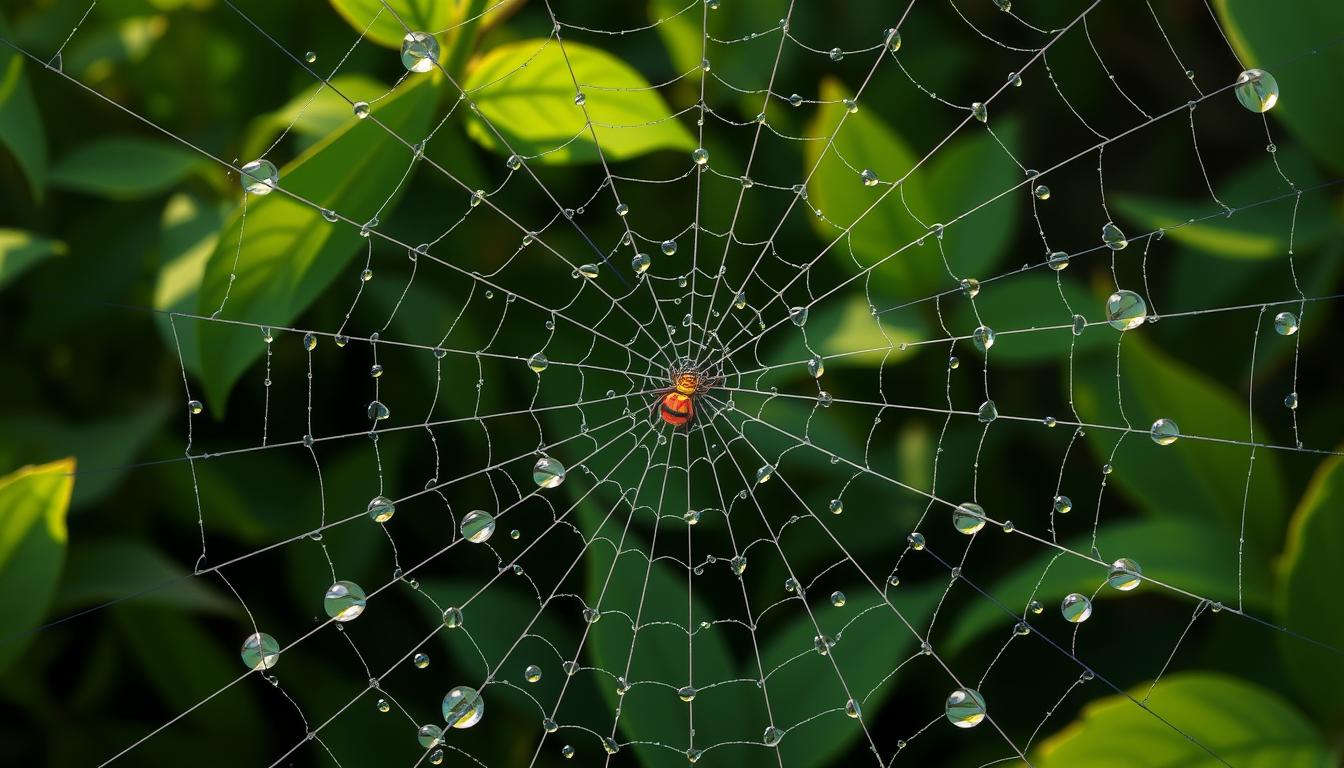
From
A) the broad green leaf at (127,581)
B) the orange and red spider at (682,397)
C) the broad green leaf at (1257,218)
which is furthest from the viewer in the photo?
the orange and red spider at (682,397)

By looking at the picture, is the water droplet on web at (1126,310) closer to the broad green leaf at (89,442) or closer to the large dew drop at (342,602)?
the large dew drop at (342,602)

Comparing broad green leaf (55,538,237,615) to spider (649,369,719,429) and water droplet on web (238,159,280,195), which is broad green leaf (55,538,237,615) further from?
spider (649,369,719,429)

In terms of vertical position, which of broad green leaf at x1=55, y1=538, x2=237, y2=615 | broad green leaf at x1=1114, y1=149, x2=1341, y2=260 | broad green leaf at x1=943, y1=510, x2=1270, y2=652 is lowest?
broad green leaf at x1=943, y1=510, x2=1270, y2=652

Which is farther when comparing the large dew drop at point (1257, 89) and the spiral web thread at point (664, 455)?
the spiral web thread at point (664, 455)

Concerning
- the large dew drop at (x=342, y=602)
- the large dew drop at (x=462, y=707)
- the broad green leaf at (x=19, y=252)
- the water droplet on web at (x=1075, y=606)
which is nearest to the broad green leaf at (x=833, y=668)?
the water droplet on web at (x=1075, y=606)

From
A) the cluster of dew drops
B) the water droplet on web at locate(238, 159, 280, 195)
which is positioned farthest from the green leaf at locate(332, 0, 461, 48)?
the water droplet on web at locate(238, 159, 280, 195)

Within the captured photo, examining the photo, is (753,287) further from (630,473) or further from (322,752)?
(322,752)
